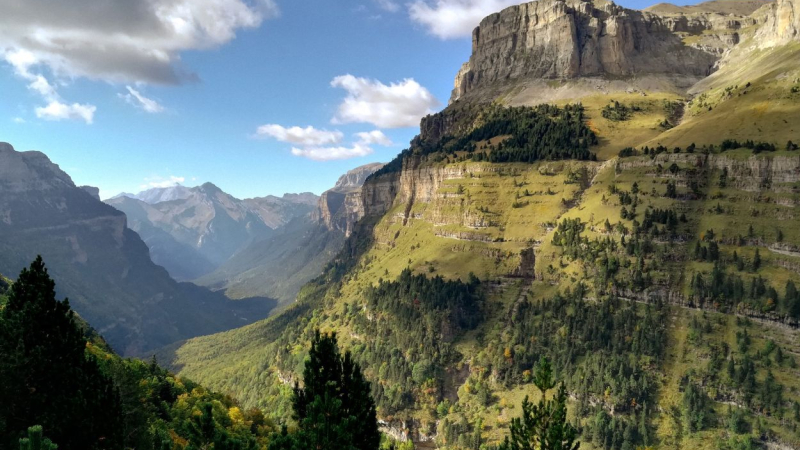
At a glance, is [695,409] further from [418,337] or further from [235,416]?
[235,416]

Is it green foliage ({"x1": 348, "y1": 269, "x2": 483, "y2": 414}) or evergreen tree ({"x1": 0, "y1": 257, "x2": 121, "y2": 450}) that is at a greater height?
evergreen tree ({"x1": 0, "y1": 257, "x2": 121, "y2": 450})

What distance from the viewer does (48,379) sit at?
32750 mm

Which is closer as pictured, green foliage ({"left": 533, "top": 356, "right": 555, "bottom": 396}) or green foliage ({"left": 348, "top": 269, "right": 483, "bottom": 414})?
green foliage ({"left": 533, "top": 356, "right": 555, "bottom": 396})

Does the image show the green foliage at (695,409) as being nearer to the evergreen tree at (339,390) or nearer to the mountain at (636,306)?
the mountain at (636,306)

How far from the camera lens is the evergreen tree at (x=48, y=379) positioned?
1203 inches

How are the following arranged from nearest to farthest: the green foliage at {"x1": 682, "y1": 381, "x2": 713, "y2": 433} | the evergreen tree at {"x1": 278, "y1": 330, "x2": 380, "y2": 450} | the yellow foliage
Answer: the evergreen tree at {"x1": 278, "y1": 330, "x2": 380, "y2": 450}
the yellow foliage
the green foliage at {"x1": 682, "y1": 381, "x2": 713, "y2": 433}

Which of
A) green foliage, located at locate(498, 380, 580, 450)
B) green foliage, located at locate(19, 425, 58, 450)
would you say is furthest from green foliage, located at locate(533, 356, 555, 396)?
green foliage, located at locate(19, 425, 58, 450)

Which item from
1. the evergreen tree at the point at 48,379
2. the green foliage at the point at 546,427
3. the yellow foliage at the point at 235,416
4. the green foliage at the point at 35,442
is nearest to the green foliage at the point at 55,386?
the evergreen tree at the point at 48,379

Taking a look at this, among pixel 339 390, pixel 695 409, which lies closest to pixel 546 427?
pixel 339 390

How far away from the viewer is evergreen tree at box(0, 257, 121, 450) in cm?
3055

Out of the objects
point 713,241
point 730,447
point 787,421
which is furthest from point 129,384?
point 713,241

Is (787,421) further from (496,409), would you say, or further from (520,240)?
(520,240)

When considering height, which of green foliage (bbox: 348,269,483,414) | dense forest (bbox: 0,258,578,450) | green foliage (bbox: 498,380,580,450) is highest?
dense forest (bbox: 0,258,578,450)

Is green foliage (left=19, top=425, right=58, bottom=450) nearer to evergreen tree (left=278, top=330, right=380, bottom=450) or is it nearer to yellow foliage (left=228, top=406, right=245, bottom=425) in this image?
evergreen tree (left=278, top=330, right=380, bottom=450)
